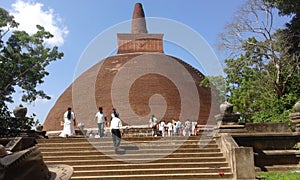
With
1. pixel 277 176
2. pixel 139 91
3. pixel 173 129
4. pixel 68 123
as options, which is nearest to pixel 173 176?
pixel 277 176

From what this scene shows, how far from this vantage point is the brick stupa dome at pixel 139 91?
30.7 meters

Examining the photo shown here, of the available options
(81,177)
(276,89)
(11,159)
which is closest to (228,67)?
(276,89)

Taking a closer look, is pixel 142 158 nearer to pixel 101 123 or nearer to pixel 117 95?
pixel 101 123

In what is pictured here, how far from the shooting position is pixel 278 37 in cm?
1505

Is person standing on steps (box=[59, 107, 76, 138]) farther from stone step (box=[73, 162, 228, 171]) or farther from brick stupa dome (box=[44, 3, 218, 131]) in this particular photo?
brick stupa dome (box=[44, 3, 218, 131])

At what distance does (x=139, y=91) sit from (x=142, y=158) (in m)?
23.3

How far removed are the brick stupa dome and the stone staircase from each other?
1899 cm

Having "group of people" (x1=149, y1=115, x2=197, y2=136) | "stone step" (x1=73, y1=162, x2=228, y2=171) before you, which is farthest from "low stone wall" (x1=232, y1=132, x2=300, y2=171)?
"group of people" (x1=149, y1=115, x2=197, y2=136)

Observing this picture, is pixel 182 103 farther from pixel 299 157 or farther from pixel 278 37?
pixel 299 157

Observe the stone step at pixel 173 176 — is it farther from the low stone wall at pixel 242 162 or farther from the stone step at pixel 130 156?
the stone step at pixel 130 156

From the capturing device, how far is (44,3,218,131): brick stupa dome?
101 ft

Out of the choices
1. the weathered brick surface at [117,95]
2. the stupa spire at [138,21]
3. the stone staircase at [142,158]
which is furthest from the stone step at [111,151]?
the stupa spire at [138,21]

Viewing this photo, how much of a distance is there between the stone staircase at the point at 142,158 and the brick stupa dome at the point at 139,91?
18992 millimetres

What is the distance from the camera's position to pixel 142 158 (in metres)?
8.93
